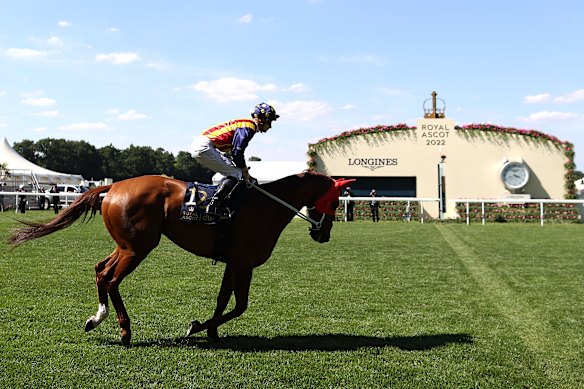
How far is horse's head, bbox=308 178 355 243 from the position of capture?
5746 mm

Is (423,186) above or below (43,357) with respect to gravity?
above

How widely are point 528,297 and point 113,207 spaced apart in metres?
5.97

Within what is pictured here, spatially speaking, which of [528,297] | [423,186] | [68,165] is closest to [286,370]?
[528,297]

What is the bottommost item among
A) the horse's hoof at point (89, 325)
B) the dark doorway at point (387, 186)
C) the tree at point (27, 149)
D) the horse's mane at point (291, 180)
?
the horse's hoof at point (89, 325)

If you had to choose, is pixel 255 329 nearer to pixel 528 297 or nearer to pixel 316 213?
pixel 316 213

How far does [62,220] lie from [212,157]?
171cm

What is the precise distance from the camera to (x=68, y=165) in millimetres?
78875

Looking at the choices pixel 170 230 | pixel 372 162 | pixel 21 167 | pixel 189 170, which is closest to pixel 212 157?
pixel 170 230

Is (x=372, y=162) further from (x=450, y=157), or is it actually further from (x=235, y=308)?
(x=235, y=308)

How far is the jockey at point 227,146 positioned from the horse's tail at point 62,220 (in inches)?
41.7

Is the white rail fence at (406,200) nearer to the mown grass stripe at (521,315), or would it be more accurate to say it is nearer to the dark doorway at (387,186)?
the dark doorway at (387,186)

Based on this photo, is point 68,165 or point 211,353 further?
point 68,165

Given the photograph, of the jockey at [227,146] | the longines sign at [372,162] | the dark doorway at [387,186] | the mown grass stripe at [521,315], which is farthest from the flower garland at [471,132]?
the jockey at [227,146]

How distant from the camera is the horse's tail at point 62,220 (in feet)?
17.7
